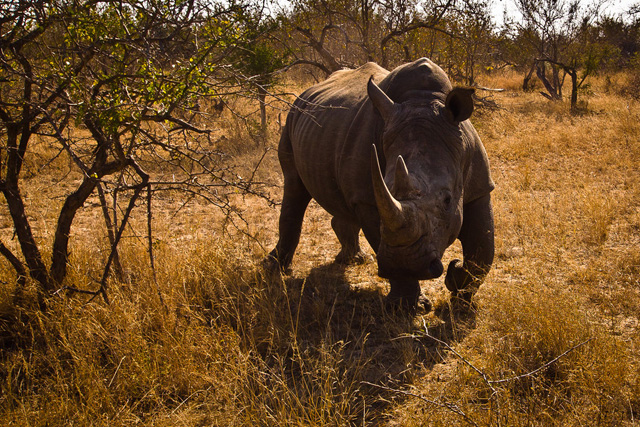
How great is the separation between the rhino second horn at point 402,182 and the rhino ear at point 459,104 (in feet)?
2.37

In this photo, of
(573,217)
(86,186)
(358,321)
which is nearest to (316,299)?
(358,321)

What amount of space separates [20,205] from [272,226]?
3255 mm

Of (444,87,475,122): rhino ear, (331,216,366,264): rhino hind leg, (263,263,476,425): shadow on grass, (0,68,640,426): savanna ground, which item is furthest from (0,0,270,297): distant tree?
(331,216,366,264): rhino hind leg

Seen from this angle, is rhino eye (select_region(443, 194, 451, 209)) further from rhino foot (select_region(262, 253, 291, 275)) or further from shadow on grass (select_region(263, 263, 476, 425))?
rhino foot (select_region(262, 253, 291, 275))

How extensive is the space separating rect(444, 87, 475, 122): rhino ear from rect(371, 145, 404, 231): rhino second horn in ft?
3.02

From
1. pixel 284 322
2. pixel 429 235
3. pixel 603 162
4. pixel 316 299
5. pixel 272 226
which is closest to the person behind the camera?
pixel 429 235

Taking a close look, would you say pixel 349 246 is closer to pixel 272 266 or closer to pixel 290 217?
pixel 290 217

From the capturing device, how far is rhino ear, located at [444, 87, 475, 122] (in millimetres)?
3242

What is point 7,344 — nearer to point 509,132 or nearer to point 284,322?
point 284,322

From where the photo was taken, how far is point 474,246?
12.5 feet

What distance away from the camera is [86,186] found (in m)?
3.56

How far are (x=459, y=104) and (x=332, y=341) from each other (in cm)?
182

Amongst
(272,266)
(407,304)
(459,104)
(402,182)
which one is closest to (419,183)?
(402,182)

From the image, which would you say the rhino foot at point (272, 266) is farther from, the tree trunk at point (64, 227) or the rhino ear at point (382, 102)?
the rhino ear at point (382, 102)
